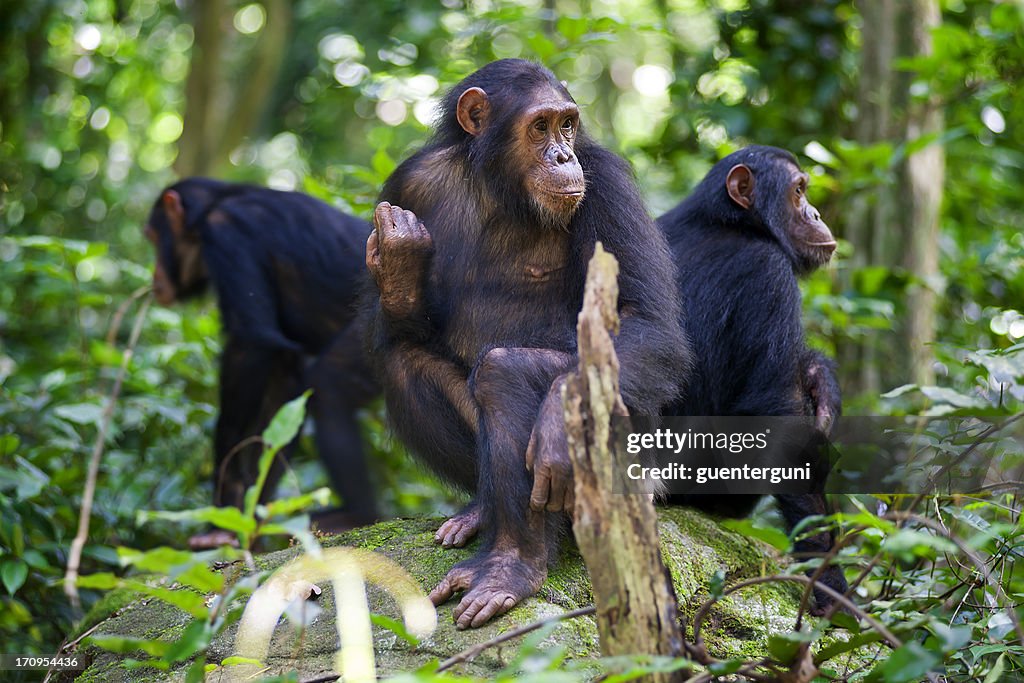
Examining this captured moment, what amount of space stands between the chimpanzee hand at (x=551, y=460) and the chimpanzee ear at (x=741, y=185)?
2157 mm

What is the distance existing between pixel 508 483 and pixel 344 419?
11.7 ft

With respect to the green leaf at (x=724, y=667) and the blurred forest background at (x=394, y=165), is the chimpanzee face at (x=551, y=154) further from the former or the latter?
the green leaf at (x=724, y=667)

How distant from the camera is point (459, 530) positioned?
4301mm

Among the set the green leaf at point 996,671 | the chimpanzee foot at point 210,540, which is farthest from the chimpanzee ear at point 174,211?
the green leaf at point 996,671

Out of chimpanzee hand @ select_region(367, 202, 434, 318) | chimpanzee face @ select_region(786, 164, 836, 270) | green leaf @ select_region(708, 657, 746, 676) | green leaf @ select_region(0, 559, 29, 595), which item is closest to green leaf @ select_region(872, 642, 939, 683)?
green leaf @ select_region(708, 657, 746, 676)

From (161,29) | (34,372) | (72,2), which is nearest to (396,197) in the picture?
(34,372)

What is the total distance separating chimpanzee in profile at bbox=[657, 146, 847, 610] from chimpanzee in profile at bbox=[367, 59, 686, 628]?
31.7 inches

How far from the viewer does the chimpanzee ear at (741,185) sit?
5348mm

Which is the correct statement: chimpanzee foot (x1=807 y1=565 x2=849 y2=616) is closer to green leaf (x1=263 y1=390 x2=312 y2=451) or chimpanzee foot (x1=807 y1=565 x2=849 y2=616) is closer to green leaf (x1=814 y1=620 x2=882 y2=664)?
green leaf (x1=814 y1=620 x2=882 y2=664)

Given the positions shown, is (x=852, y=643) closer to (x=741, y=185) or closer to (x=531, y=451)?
(x=531, y=451)

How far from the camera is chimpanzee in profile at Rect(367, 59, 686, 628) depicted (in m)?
3.91

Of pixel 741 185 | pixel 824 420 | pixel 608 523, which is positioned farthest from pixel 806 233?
pixel 608 523

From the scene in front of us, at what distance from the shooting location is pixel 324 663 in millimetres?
3609

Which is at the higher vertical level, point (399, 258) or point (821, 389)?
point (399, 258)
